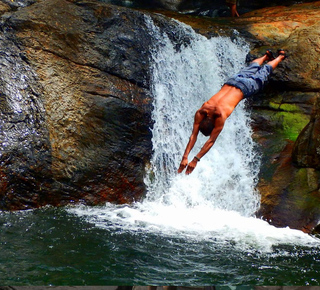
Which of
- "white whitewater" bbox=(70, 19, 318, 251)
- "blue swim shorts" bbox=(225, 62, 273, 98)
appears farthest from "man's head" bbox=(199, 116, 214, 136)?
"white whitewater" bbox=(70, 19, 318, 251)

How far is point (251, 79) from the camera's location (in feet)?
23.8

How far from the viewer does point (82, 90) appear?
8.28 m

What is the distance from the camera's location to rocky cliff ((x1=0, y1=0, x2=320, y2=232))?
7.53 m

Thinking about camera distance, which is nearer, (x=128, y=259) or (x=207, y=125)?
(x=128, y=259)

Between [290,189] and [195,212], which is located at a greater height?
[290,189]

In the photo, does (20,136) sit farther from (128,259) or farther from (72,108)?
(128,259)

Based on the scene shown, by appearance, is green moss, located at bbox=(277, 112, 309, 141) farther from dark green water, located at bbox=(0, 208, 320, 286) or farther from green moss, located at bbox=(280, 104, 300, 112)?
dark green water, located at bbox=(0, 208, 320, 286)

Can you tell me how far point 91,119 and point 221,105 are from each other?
2.85m

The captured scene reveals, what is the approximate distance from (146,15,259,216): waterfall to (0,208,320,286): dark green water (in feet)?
7.61

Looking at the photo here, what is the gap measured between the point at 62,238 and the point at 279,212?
396 centimetres

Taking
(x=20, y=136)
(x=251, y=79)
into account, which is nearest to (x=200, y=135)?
(x=251, y=79)

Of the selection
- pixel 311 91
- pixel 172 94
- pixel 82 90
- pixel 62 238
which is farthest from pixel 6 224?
pixel 311 91

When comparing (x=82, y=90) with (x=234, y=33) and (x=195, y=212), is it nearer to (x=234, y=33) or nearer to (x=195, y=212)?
(x=195, y=212)

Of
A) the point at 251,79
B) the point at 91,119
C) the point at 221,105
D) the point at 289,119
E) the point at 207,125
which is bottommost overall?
the point at 91,119
